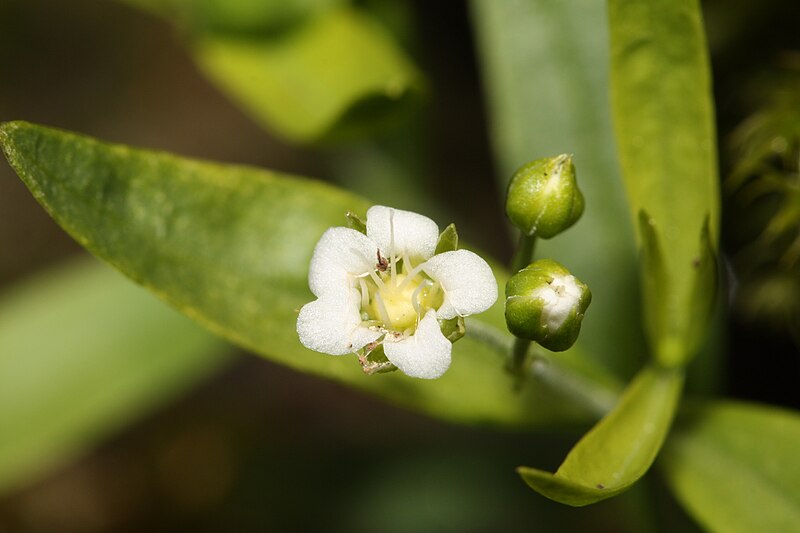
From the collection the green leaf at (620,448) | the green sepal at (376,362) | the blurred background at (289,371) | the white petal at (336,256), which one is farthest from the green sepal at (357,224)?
the blurred background at (289,371)

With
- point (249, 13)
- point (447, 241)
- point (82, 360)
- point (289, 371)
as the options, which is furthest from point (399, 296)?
point (289, 371)

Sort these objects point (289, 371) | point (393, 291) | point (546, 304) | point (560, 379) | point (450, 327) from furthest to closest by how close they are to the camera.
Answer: point (289, 371) → point (560, 379) → point (393, 291) → point (450, 327) → point (546, 304)

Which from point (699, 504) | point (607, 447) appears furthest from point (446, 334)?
point (699, 504)

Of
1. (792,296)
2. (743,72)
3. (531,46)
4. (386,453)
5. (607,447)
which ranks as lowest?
(386,453)

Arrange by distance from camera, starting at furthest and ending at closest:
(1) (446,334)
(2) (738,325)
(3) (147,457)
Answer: (3) (147,457)
(2) (738,325)
(1) (446,334)

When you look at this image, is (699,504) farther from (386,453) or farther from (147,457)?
(147,457)

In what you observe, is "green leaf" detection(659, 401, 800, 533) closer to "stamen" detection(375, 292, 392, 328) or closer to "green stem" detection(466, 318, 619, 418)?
"green stem" detection(466, 318, 619, 418)

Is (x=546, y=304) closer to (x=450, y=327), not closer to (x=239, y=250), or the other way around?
(x=450, y=327)

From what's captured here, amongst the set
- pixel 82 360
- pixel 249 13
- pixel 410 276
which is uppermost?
pixel 249 13

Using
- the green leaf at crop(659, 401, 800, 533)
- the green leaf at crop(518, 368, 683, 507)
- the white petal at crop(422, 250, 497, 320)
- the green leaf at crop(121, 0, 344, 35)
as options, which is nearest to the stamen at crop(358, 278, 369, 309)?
the white petal at crop(422, 250, 497, 320)
